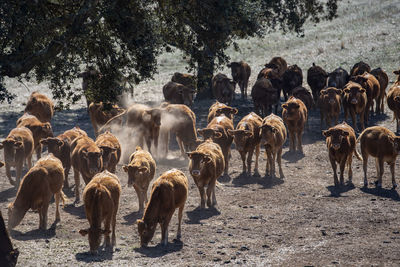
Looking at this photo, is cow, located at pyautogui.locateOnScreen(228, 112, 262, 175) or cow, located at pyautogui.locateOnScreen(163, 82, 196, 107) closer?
cow, located at pyautogui.locateOnScreen(228, 112, 262, 175)

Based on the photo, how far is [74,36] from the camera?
1280 centimetres

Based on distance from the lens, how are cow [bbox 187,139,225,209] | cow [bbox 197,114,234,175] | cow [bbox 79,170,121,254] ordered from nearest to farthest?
cow [bbox 79,170,121,254] → cow [bbox 187,139,225,209] → cow [bbox 197,114,234,175]

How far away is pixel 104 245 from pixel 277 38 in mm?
34829

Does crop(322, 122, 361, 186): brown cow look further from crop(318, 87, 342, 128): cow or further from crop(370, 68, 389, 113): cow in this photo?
crop(370, 68, 389, 113): cow

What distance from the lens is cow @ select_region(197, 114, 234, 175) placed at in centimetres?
1822

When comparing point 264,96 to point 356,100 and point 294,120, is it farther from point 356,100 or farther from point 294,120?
point 294,120

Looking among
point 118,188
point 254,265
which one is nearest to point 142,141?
point 118,188

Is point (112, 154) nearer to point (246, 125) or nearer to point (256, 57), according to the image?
point (246, 125)

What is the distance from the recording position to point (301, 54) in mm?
39188

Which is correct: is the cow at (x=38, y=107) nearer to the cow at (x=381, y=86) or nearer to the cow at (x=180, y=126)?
the cow at (x=180, y=126)

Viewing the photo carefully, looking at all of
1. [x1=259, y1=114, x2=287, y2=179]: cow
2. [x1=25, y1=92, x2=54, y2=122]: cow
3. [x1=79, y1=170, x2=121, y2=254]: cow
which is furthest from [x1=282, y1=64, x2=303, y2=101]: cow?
[x1=79, y1=170, x2=121, y2=254]: cow

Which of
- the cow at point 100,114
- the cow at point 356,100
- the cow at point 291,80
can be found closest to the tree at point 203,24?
the cow at point 100,114

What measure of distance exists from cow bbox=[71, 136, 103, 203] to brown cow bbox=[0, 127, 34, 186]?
1.88 metres

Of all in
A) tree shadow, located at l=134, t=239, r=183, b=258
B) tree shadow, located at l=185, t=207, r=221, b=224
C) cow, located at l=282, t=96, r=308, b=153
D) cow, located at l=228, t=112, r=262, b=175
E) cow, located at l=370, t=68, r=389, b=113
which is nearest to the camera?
tree shadow, located at l=134, t=239, r=183, b=258
